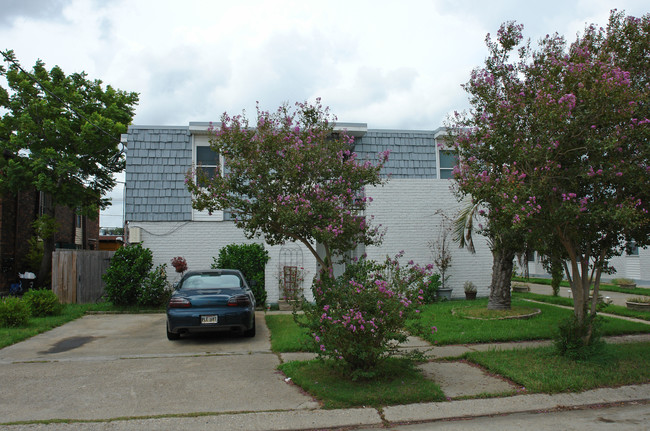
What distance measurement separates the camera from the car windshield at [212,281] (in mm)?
9719

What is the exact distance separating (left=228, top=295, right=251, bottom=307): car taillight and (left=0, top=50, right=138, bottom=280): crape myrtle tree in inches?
464

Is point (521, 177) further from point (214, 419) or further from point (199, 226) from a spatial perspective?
point (199, 226)

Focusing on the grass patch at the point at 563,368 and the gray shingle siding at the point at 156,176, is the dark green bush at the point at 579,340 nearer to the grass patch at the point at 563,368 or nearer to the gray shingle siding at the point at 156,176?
the grass patch at the point at 563,368

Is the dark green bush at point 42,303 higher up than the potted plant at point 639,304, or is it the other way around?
the dark green bush at point 42,303

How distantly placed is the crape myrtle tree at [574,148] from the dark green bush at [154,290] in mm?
9483

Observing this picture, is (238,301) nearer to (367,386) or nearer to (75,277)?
(367,386)

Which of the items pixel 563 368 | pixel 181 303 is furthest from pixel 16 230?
pixel 563 368

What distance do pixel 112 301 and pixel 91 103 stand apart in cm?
979

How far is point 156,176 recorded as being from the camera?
14.5 meters

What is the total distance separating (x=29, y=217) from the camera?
21094 mm

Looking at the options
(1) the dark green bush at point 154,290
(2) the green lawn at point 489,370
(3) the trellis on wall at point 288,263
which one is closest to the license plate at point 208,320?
(2) the green lawn at point 489,370

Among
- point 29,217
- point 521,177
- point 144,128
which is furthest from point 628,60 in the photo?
point 29,217

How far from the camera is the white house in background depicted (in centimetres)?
1438

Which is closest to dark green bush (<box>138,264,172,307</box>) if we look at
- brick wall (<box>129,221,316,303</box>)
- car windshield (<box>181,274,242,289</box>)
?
brick wall (<box>129,221,316,303</box>)
